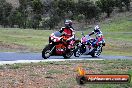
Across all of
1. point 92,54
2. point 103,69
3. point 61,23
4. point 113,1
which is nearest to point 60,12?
point 61,23

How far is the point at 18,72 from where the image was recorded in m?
11.9

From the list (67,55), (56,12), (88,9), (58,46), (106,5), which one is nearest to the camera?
(58,46)

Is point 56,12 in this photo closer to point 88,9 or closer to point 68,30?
point 88,9

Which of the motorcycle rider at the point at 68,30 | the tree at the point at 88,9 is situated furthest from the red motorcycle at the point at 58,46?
the tree at the point at 88,9

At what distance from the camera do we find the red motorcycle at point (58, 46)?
20550 millimetres

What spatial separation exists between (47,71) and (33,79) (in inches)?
71.5

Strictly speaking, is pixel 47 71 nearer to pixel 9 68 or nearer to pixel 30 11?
pixel 9 68

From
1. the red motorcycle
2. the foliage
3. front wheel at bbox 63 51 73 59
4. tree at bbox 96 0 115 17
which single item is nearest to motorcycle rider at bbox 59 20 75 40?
the red motorcycle

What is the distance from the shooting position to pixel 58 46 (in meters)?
20.9

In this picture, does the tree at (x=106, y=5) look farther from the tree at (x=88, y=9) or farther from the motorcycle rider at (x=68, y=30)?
the motorcycle rider at (x=68, y=30)

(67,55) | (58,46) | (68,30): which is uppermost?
(68,30)

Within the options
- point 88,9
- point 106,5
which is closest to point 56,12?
point 88,9

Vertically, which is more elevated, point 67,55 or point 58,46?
point 58,46

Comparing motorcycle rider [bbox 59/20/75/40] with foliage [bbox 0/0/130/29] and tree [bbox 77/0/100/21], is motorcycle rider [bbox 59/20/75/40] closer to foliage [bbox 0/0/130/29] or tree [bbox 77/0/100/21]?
foliage [bbox 0/0/130/29]
